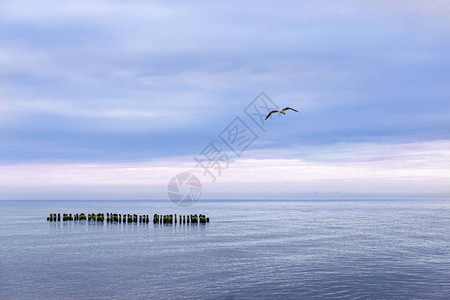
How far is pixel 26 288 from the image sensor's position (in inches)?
1262

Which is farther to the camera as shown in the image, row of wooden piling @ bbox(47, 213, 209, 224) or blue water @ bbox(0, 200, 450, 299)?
row of wooden piling @ bbox(47, 213, 209, 224)

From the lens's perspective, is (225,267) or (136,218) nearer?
(225,267)

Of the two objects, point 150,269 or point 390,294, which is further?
point 150,269

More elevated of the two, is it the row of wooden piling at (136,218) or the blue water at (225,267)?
the row of wooden piling at (136,218)

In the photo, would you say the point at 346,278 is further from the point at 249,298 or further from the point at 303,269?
the point at 249,298

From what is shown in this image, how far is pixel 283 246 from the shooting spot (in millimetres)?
54594

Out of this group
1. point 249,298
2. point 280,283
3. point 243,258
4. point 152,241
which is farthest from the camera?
point 152,241

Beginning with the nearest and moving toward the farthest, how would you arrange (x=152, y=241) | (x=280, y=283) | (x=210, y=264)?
(x=280, y=283) < (x=210, y=264) < (x=152, y=241)

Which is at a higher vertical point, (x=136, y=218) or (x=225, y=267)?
(x=136, y=218)

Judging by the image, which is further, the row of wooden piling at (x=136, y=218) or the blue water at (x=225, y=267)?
the row of wooden piling at (x=136, y=218)

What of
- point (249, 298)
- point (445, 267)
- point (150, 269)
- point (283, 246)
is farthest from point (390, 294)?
point (283, 246)

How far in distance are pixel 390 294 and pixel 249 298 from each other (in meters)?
10.5

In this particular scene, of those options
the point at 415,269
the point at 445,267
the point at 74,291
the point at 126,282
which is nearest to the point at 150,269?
the point at 126,282

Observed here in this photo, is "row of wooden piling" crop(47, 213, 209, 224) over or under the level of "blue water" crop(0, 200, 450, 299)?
over
